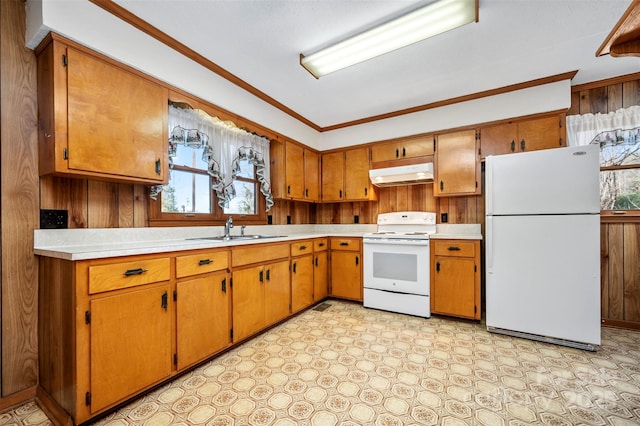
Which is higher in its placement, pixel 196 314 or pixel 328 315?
pixel 196 314

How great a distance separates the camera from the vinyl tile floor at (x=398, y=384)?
158 centimetres

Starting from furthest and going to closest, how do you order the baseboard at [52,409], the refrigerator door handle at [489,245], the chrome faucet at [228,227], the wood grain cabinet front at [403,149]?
the wood grain cabinet front at [403,149] → the chrome faucet at [228,227] → the refrigerator door handle at [489,245] → the baseboard at [52,409]

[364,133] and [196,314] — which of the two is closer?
[196,314]

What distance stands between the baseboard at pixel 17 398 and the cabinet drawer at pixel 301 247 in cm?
218

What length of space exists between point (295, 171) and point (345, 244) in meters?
1.22

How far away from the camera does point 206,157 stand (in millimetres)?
2697

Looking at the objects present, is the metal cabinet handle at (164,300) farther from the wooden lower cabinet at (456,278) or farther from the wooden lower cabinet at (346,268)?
the wooden lower cabinet at (456,278)

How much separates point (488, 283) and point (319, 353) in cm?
183

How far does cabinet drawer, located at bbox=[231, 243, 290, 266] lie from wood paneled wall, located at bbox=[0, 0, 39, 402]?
1296mm

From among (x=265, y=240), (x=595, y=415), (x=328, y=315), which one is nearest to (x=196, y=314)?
(x=265, y=240)

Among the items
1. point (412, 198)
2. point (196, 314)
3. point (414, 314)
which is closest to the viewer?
point (196, 314)

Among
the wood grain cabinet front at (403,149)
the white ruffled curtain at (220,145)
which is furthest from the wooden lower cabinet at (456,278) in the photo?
the white ruffled curtain at (220,145)

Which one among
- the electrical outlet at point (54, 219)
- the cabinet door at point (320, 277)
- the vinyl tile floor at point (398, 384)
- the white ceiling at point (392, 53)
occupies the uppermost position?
the white ceiling at point (392, 53)

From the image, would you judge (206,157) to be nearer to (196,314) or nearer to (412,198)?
(196,314)
